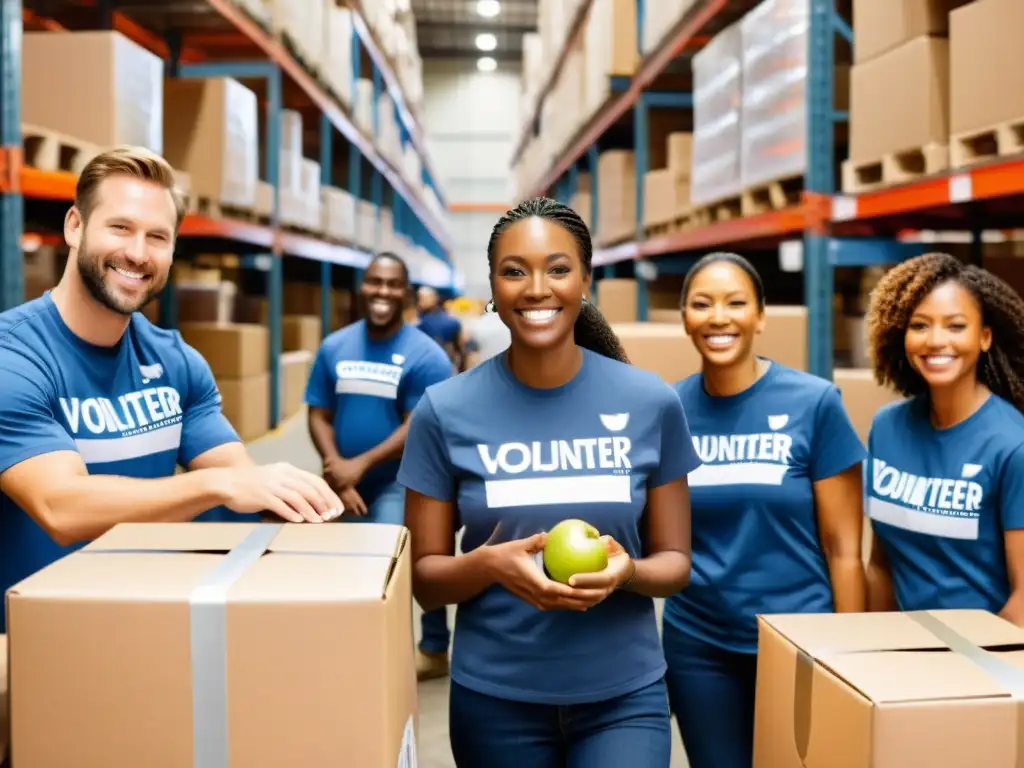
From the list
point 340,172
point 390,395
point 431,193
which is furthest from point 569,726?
point 431,193

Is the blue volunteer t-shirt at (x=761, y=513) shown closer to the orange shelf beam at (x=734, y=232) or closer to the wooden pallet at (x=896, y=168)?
the wooden pallet at (x=896, y=168)

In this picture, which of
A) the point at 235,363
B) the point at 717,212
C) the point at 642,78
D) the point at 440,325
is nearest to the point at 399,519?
the point at 717,212

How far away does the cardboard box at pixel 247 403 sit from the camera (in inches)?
295

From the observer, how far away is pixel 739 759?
77.7 inches

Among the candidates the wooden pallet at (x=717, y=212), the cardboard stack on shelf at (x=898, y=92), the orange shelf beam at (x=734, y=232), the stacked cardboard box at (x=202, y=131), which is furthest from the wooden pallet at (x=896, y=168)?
the stacked cardboard box at (x=202, y=131)

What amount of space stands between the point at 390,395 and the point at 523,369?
2.13m

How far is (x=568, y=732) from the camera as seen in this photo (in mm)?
1565

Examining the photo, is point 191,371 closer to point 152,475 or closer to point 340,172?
point 152,475

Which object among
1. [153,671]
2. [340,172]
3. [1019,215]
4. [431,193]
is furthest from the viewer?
[431,193]

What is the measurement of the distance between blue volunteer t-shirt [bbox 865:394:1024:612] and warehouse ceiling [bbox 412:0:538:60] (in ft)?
69.8

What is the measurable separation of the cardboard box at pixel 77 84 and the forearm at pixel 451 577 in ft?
12.7

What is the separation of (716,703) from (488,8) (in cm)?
2195

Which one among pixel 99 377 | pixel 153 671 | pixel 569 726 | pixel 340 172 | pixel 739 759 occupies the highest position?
pixel 340 172

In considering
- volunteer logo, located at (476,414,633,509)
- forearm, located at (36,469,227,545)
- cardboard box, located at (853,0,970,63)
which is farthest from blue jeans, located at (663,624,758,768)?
cardboard box, located at (853,0,970,63)
